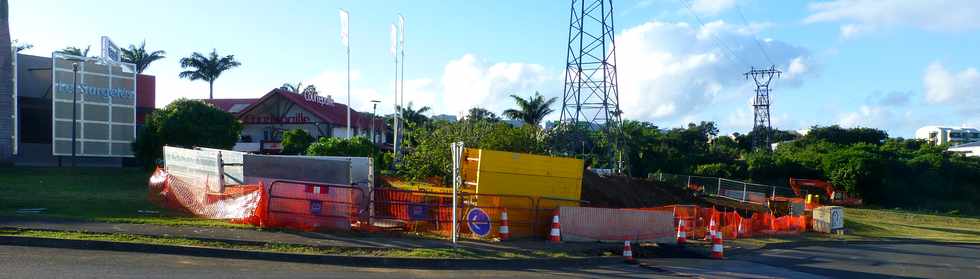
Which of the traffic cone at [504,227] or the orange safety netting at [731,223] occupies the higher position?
A: the traffic cone at [504,227]

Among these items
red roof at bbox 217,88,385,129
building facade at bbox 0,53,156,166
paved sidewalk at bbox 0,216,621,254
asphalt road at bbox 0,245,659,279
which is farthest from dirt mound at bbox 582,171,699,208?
red roof at bbox 217,88,385,129

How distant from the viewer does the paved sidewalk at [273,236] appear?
1400 cm

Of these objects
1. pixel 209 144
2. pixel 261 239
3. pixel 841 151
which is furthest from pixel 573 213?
pixel 841 151

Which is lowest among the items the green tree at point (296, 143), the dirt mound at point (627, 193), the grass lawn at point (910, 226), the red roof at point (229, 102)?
the grass lawn at point (910, 226)

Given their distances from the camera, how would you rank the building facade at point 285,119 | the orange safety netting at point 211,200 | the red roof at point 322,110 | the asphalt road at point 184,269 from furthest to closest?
the building facade at point 285,119 < the red roof at point 322,110 < the orange safety netting at point 211,200 < the asphalt road at point 184,269

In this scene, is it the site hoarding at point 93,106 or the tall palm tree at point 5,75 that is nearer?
the tall palm tree at point 5,75

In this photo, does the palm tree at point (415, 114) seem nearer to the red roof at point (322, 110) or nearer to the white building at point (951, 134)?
A: the red roof at point (322, 110)

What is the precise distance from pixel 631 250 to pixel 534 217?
96.6 inches

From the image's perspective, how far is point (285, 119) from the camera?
54.9m

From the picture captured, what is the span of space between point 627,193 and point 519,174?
17.2m

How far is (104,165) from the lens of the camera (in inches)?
1487

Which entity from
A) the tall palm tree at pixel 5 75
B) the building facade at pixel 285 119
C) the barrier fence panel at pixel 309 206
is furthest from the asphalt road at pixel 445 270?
the building facade at pixel 285 119

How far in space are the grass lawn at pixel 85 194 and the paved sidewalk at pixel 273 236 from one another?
819mm

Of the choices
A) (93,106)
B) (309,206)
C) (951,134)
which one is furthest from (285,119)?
(951,134)
